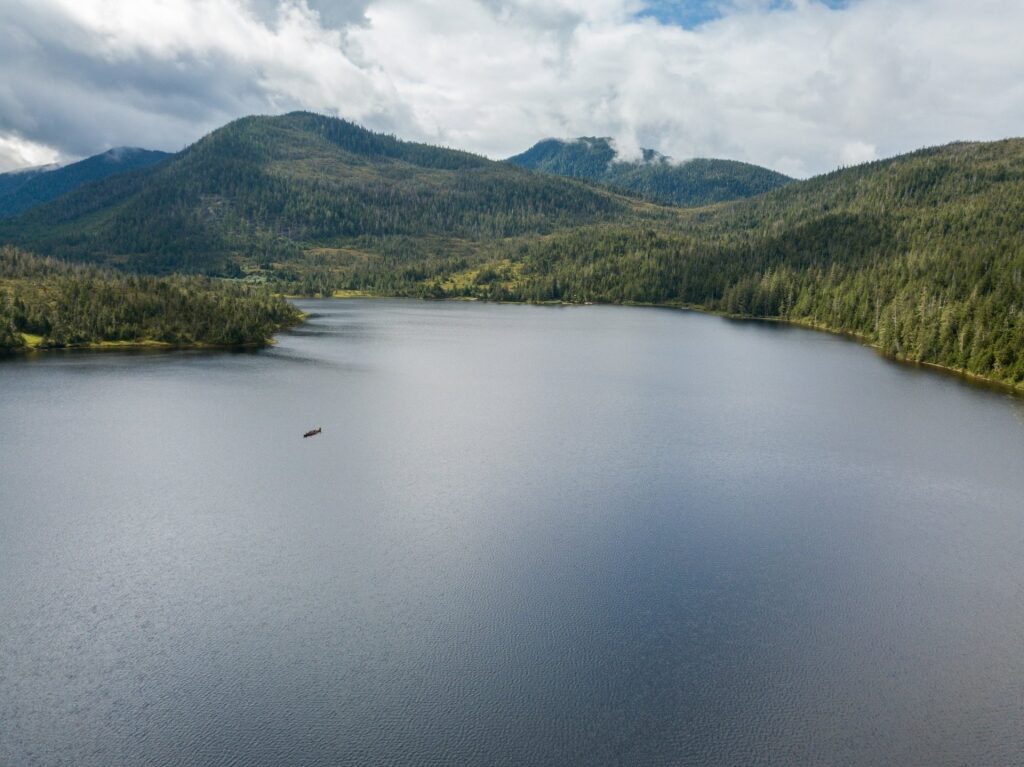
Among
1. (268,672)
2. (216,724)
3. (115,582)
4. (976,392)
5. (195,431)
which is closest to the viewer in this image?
(216,724)

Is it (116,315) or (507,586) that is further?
(116,315)

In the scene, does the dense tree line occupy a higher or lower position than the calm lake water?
higher

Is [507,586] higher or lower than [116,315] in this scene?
lower

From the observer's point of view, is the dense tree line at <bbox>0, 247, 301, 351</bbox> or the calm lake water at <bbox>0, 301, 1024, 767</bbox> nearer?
the calm lake water at <bbox>0, 301, 1024, 767</bbox>

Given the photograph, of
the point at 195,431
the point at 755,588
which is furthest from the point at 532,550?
the point at 195,431

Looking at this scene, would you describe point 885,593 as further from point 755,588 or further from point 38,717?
point 38,717
